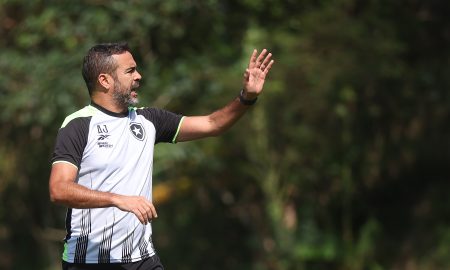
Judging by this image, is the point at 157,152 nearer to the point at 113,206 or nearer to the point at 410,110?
the point at 410,110

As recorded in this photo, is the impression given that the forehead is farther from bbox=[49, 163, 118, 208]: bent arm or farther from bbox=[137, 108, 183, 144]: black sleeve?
bbox=[49, 163, 118, 208]: bent arm

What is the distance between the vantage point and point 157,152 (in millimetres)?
13039

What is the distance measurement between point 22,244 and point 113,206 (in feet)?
45.8

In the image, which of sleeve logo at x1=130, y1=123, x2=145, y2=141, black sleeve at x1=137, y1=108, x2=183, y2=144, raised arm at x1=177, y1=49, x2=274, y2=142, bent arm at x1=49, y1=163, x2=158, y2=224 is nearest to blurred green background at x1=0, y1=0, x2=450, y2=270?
raised arm at x1=177, y1=49, x2=274, y2=142

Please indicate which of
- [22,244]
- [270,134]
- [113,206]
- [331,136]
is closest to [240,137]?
[270,134]

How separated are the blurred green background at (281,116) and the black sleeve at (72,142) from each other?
21.1 feet

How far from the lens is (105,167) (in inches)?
221

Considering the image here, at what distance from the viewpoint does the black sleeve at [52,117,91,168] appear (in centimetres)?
550

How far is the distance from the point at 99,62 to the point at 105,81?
A: 4.8 inches

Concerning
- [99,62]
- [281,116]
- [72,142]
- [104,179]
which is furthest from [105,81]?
[281,116]

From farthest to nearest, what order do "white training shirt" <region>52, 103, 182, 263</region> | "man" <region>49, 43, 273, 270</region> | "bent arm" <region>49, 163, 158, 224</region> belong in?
"white training shirt" <region>52, 103, 182, 263</region>, "man" <region>49, 43, 273, 270</region>, "bent arm" <region>49, 163, 158, 224</region>

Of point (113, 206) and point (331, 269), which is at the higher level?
point (113, 206)

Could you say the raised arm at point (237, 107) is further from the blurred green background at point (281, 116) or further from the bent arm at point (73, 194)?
the blurred green background at point (281, 116)

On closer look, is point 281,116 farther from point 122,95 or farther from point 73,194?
point 73,194
